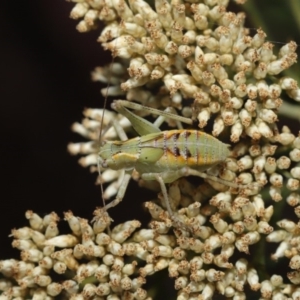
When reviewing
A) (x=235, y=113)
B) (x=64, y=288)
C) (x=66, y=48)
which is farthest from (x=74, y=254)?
(x=66, y=48)

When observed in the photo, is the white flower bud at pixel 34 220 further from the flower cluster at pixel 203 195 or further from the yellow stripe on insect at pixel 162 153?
the yellow stripe on insect at pixel 162 153

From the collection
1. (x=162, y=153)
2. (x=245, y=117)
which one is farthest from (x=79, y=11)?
(x=245, y=117)

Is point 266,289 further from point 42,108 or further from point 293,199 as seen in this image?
point 42,108

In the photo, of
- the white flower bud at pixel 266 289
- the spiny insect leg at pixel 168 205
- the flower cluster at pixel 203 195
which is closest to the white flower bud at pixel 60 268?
the flower cluster at pixel 203 195

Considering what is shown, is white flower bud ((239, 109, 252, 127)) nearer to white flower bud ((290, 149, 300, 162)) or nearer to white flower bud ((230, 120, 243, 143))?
white flower bud ((230, 120, 243, 143))

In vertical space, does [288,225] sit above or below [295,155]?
below

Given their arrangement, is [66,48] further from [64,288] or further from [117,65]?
[64,288]
